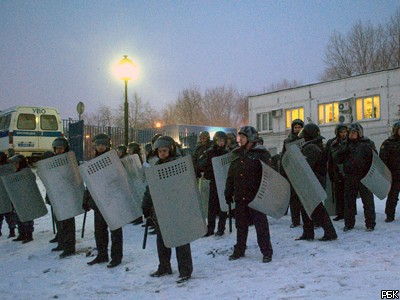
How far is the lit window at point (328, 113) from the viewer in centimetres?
2547

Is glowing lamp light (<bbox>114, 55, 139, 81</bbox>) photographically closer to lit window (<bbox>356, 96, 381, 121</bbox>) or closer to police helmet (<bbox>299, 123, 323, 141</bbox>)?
police helmet (<bbox>299, 123, 323, 141</bbox>)

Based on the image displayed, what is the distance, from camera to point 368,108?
940 inches

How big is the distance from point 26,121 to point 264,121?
17.1 meters

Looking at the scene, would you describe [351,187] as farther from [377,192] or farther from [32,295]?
[32,295]

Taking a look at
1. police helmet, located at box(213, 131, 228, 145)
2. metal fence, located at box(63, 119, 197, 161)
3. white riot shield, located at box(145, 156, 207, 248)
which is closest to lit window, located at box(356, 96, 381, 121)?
metal fence, located at box(63, 119, 197, 161)

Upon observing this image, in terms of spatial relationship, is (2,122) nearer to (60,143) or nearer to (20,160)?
(20,160)

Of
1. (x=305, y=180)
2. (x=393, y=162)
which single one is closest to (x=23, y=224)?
(x=305, y=180)

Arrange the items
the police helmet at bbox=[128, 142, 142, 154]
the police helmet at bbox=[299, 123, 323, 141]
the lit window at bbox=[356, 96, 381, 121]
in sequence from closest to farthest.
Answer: the police helmet at bbox=[299, 123, 323, 141], the police helmet at bbox=[128, 142, 142, 154], the lit window at bbox=[356, 96, 381, 121]

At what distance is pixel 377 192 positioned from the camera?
7.09 metres

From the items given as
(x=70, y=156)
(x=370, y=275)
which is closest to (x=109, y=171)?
(x=70, y=156)

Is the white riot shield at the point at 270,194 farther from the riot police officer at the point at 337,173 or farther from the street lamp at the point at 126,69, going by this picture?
the street lamp at the point at 126,69

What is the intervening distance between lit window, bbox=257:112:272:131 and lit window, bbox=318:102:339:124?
4198 millimetres

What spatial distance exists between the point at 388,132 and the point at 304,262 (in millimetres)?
19528

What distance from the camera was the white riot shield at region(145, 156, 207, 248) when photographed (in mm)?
4883
